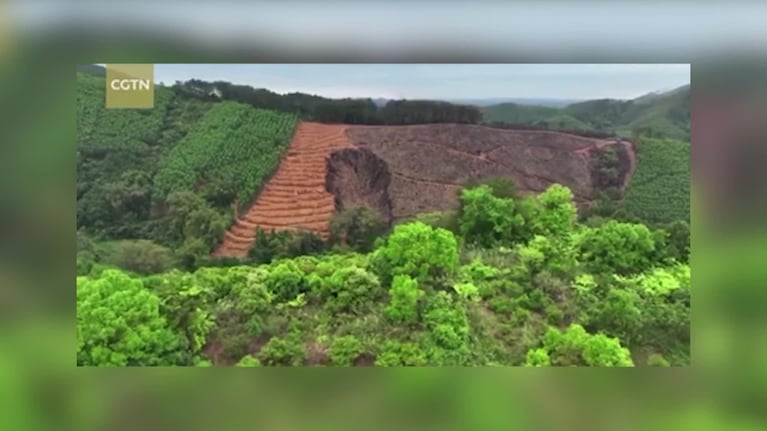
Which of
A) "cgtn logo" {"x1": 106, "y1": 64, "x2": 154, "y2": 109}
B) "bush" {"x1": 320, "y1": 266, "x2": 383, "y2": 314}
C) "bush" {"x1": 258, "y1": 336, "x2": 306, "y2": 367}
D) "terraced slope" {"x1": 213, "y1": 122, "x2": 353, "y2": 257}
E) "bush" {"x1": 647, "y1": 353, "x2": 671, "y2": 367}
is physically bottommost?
"bush" {"x1": 647, "y1": 353, "x2": 671, "y2": 367}

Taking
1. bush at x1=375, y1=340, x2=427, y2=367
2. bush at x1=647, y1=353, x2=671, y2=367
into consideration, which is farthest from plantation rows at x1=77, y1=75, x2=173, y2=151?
bush at x1=647, y1=353, x2=671, y2=367

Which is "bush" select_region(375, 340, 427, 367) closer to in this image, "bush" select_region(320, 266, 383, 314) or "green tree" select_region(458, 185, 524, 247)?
"bush" select_region(320, 266, 383, 314)

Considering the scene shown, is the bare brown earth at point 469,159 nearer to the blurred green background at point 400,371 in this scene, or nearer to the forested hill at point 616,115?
the forested hill at point 616,115

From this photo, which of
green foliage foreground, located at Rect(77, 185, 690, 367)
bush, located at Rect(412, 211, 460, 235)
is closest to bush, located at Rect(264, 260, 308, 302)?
green foliage foreground, located at Rect(77, 185, 690, 367)

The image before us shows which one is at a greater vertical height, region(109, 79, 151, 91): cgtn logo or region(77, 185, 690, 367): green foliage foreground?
region(109, 79, 151, 91): cgtn logo

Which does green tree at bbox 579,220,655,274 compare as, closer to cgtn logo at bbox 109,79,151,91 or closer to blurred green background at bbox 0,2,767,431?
blurred green background at bbox 0,2,767,431

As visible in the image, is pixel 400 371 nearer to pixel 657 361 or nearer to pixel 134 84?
pixel 657 361
